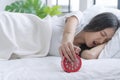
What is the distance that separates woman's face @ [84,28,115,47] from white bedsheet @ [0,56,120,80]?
0.66 feet

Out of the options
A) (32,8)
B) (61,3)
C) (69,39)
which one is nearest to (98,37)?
(69,39)

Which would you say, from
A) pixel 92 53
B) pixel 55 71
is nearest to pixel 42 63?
pixel 55 71

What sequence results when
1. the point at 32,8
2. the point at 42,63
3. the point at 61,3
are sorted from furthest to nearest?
1. the point at 61,3
2. the point at 32,8
3. the point at 42,63

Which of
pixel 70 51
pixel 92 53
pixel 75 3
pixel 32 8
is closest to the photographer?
pixel 70 51

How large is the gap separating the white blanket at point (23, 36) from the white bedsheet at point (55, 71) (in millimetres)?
173

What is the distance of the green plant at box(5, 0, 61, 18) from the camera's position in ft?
9.82

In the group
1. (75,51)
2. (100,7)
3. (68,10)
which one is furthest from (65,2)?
(75,51)

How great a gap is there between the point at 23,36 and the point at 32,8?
4.83 feet

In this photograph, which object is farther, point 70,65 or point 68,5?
point 68,5

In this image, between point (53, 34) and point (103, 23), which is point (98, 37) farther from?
point (53, 34)

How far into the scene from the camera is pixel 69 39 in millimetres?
1435

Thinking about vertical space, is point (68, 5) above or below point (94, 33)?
below

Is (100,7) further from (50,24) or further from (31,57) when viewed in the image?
(31,57)

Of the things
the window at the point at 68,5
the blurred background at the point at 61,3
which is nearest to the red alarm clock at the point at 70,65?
the blurred background at the point at 61,3
